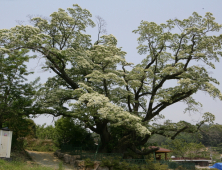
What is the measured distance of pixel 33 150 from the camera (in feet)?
61.8

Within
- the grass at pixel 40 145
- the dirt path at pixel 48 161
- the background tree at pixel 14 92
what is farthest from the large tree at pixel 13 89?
the grass at pixel 40 145

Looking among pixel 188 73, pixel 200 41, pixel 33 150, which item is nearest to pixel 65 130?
pixel 33 150

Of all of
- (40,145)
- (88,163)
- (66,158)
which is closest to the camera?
(88,163)

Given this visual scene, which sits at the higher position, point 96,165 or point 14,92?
point 14,92

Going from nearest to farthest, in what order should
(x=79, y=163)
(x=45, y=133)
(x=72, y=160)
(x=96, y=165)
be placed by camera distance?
(x=96, y=165) → (x=79, y=163) → (x=72, y=160) → (x=45, y=133)

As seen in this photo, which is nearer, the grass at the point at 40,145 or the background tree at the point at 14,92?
the background tree at the point at 14,92

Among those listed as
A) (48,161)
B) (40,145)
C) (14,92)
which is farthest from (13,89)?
(40,145)

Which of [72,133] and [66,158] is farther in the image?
[72,133]

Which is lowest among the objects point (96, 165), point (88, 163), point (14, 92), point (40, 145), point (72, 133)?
point (96, 165)

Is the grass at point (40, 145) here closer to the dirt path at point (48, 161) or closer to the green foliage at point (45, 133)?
the green foliage at point (45, 133)

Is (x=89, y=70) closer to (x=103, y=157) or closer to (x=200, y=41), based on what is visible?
(x=103, y=157)

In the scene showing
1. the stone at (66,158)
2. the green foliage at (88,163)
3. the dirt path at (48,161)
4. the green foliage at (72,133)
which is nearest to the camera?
the green foliage at (88,163)

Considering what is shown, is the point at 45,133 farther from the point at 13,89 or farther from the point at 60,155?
the point at 13,89

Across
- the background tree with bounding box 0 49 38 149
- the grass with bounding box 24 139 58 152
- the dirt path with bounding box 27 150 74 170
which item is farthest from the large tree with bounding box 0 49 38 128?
the grass with bounding box 24 139 58 152
